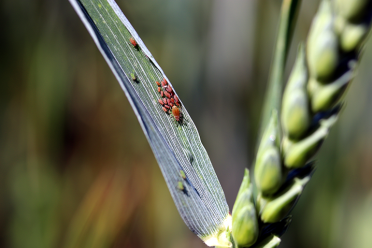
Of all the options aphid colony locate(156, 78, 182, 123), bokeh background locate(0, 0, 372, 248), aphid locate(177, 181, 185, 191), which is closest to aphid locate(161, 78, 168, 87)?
aphid colony locate(156, 78, 182, 123)

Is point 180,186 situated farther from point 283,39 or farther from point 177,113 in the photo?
point 283,39

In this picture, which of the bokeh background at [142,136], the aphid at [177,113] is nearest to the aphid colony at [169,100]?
the aphid at [177,113]

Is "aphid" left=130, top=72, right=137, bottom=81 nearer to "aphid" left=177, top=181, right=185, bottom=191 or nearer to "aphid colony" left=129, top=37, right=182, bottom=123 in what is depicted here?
"aphid colony" left=129, top=37, right=182, bottom=123

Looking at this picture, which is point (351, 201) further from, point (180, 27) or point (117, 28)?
point (117, 28)

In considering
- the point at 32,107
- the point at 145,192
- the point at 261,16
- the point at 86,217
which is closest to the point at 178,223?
the point at 145,192

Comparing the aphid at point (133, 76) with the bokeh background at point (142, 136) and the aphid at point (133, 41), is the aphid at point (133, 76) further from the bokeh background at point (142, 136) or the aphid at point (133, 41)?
the bokeh background at point (142, 136)

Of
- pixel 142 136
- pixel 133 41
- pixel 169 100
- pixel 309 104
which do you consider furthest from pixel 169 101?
pixel 142 136
